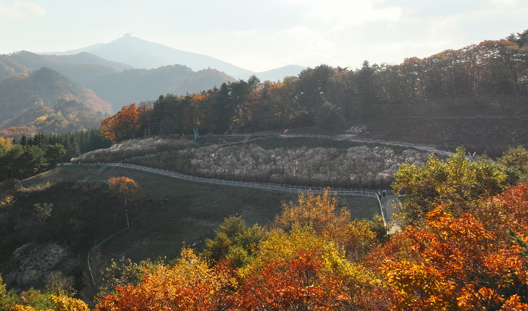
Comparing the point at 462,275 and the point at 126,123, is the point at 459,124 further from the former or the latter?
the point at 126,123

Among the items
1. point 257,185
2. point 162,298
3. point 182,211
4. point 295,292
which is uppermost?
point 295,292

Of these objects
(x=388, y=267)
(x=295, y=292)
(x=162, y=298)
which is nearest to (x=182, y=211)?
(x=162, y=298)

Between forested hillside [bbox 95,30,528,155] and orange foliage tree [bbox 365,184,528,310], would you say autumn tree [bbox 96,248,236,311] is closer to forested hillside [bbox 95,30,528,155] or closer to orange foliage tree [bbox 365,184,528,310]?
orange foliage tree [bbox 365,184,528,310]

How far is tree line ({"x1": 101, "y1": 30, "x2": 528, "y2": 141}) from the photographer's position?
57375 millimetres

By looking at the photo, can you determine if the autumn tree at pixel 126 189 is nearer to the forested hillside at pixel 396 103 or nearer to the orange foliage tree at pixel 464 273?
the forested hillside at pixel 396 103

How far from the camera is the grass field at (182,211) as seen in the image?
112 ft

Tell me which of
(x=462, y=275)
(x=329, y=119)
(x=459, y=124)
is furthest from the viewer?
(x=329, y=119)

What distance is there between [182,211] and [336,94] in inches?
1718

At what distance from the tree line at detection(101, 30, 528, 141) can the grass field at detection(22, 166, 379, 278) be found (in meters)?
24.0

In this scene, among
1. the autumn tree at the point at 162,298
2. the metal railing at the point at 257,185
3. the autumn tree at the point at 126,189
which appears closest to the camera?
the autumn tree at the point at 162,298

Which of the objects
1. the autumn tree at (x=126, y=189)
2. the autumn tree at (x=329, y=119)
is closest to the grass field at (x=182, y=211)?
the autumn tree at (x=126, y=189)

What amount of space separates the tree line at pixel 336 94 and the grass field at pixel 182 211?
2404 centimetres

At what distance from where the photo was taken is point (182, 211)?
4050cm

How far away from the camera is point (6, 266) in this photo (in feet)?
111
